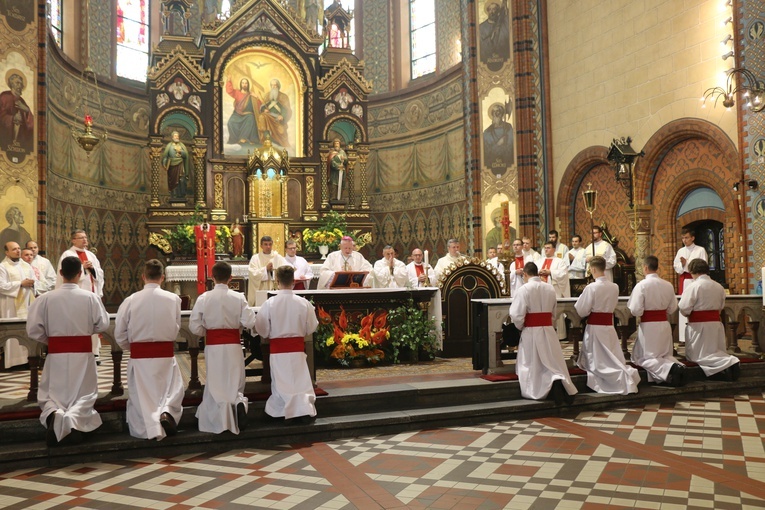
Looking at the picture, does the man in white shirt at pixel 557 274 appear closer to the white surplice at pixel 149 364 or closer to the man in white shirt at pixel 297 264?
the man in white shirt at pixel 297 264

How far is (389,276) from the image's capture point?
1034 centimetres

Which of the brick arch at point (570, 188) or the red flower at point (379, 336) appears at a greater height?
the brick arch at point (570, 188)

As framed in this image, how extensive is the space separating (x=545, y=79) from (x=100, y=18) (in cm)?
1113

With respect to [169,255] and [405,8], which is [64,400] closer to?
[169,255]

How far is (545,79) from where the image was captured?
1666 centimetres

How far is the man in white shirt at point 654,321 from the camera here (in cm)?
799

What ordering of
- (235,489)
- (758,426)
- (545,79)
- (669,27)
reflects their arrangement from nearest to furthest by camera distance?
(235,489) < (758,426) < (669,27) < (545,79)

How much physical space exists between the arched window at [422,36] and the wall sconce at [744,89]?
9506 millimetres

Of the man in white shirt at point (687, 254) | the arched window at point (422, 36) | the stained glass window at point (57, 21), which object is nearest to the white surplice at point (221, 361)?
the man in white shirt at point (687, 254)

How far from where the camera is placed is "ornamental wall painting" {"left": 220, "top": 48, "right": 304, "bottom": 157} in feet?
53.1

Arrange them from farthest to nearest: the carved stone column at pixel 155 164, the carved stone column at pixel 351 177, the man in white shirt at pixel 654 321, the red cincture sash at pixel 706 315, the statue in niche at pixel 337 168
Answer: the carved stone column at pixel 351 177, the statue in niche at pixel 337 168, the carved stone column at pixel 155 164, the red cincture sash at pixel 706 315, the man in white shirt at pixel 654 321

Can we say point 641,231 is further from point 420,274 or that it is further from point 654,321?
point 654,321

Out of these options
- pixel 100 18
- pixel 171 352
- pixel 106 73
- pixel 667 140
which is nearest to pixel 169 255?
pixel 106 73

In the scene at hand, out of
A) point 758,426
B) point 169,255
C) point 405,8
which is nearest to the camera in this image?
point 758,426
